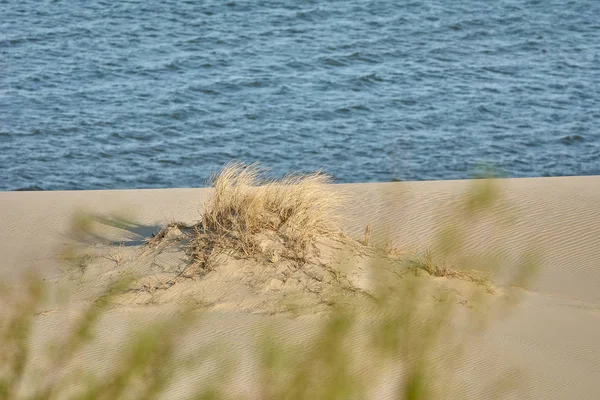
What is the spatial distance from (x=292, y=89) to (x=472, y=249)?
8162 mm

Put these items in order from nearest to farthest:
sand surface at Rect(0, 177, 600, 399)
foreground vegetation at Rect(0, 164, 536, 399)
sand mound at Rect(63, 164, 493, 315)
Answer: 1. foreground vegetation at Rect(0, 164, 536, 399)
2. sand surface at Rect(0, 177, 600, 399)
3. sand mound at Rect(63, 164, 493, 315)

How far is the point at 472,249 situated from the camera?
8836 millimetres

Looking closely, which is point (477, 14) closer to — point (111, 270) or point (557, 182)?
point (557, 182)

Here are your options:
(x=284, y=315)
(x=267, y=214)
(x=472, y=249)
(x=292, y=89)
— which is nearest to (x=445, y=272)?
(x=284, y=315)

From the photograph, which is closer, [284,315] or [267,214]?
[284,315]

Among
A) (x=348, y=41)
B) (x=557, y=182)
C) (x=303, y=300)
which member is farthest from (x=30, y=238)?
(x=348, y=41)

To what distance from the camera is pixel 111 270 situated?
24.1 feet

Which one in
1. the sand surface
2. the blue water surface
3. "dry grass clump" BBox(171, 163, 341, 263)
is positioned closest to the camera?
the sand surface

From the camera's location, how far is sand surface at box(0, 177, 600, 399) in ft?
20.1

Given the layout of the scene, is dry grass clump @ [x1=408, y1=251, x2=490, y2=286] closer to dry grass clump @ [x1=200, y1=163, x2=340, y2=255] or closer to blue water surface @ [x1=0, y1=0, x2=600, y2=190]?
dry grass clump @ [x1=200, y1=163, x2=340, y2=255]

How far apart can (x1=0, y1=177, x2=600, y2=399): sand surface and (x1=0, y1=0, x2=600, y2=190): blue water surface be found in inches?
72.5

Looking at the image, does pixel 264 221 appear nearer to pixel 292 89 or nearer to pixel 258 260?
pixel 258 260

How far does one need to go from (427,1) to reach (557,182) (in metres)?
12.1

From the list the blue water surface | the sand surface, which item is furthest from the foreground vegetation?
the blue water surface
